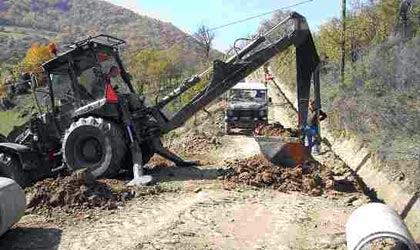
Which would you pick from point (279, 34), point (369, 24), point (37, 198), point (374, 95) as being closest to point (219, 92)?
point (279, 34)

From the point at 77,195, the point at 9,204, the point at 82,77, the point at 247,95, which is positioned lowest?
the point at 77,195

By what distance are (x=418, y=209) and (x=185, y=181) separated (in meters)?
4.76

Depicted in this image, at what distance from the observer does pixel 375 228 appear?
7129 millimetres

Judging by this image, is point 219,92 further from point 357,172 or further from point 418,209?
point 418,209

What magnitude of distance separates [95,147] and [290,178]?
14.3 feet

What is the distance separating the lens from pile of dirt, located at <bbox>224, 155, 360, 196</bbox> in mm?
11672

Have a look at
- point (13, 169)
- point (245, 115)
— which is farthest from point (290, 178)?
point (245, 115)

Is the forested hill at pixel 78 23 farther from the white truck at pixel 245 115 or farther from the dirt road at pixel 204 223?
the dirt road at pixel 204 223

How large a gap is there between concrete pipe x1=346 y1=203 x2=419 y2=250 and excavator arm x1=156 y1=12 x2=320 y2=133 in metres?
5.98

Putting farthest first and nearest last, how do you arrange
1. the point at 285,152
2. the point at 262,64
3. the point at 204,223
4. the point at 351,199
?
the point at 262,64
the point at 285,152
the point at 351,199
the point at 204,223

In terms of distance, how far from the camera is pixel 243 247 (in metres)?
8.17

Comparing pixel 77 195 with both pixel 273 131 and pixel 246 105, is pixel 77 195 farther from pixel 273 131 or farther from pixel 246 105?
pixel 246 105

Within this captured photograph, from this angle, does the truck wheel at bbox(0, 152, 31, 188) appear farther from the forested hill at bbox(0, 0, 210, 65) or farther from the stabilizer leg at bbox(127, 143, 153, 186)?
the forested hill at bbox(0, 0, 210, 65)

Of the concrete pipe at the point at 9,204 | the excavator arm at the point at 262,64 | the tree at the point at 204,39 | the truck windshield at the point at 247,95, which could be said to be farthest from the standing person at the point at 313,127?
the tree at the point at 204,39
